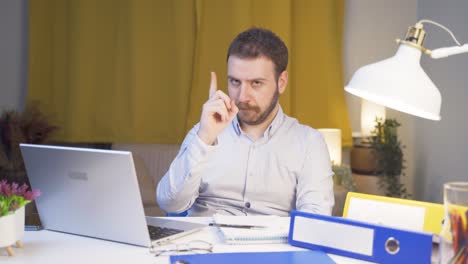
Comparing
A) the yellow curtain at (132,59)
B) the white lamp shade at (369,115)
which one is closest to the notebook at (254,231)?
the yellow curtain at (132,59)

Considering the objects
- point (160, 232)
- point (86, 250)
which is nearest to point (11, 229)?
point (86, 250)

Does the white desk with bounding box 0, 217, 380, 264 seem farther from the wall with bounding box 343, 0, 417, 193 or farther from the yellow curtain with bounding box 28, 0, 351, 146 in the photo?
the wall with bounding box 343, 0, 417, 193

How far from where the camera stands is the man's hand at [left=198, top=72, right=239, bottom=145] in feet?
5.27

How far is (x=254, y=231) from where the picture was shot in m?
1.36

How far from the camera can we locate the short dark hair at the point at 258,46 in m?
1.93

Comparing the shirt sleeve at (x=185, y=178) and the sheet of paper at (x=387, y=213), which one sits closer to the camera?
the sheet of paper at (x=387, y=213)

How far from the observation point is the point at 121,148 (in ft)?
13.0

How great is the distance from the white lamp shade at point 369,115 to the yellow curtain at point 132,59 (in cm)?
61

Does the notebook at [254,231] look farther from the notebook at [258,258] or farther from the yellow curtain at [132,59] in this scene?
the yellow curtain at [132,59]

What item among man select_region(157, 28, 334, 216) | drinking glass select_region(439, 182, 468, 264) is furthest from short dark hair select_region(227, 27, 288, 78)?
drinking glass select_region(439, 182, 468, 264)

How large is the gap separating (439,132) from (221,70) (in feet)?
5.42

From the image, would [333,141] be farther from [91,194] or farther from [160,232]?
[91,194]

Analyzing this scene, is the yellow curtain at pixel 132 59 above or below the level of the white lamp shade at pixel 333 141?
above

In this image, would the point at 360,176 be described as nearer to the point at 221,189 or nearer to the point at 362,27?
the point at 362,27
